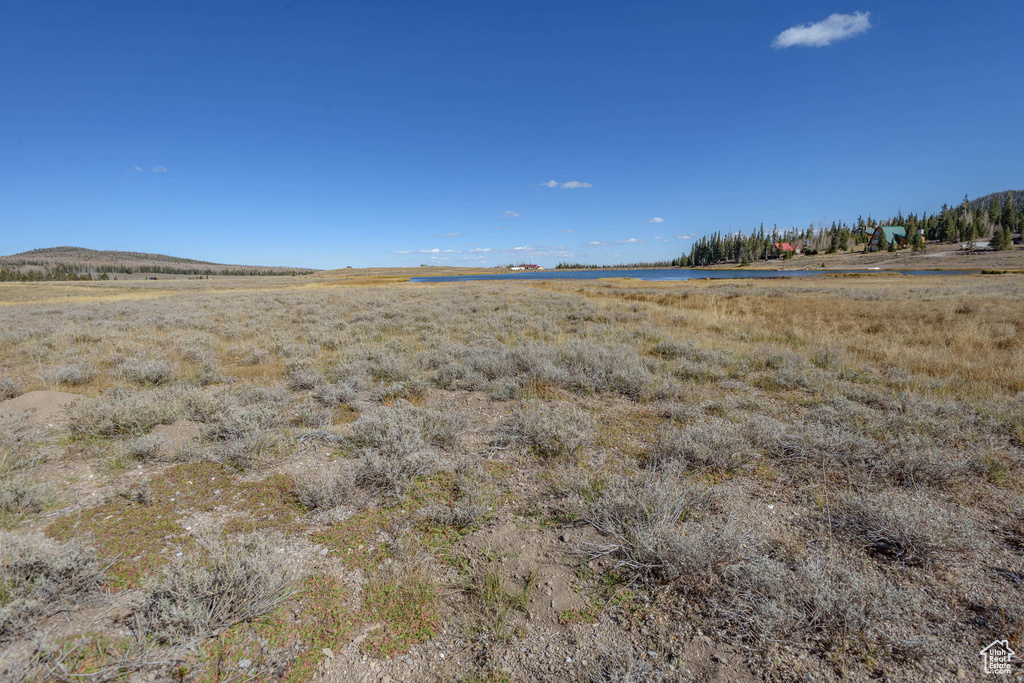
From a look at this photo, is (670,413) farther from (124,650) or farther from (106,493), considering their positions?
(106,493)

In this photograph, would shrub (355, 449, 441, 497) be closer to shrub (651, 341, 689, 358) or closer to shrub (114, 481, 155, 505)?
→ shrub (114, 481, 155, 505)

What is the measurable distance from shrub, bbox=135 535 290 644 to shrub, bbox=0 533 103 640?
49 cm

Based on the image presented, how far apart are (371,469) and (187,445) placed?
8.53 ft

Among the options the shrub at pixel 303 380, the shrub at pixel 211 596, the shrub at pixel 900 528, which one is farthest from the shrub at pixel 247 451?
the shrub at pixel 900 528

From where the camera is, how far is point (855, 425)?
5.02m

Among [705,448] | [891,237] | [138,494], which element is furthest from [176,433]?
[891,237]

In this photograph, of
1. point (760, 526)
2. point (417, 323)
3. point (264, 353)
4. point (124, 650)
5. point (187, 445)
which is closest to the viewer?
point (124, 650)

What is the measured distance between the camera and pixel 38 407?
5.79m

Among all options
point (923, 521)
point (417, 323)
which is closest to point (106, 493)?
point (923, 521)

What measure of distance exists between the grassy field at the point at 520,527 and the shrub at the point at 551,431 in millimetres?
45
